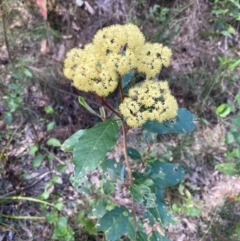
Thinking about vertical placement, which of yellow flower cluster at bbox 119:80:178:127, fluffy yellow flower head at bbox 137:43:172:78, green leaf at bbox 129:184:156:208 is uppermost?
fluffy yellow flower head at bbox 137:43:172:78

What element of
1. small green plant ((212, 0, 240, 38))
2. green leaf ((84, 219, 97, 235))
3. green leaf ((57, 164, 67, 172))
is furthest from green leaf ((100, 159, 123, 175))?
small green plant ((212, 0, 240, 38))

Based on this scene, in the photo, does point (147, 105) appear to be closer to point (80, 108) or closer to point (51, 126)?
point (51, 126)

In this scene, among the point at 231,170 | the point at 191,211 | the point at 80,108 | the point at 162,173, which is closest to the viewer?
the point at 162,173

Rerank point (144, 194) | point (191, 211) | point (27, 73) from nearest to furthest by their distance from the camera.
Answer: point (144, 194) < point (191, 211) < point (27, 73)

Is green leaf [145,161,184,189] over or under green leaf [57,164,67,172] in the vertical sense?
over

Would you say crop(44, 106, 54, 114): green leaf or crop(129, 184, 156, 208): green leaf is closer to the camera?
crop(129, 184, 156, 208): green leaf

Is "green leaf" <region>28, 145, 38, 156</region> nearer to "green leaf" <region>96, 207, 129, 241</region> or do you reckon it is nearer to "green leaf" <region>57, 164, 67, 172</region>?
"green leaf" <region>57, 164, 67, 172</region>

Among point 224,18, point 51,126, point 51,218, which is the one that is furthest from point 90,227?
point 224,18

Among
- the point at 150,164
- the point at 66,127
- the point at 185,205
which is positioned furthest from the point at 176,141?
the point at 150,164
